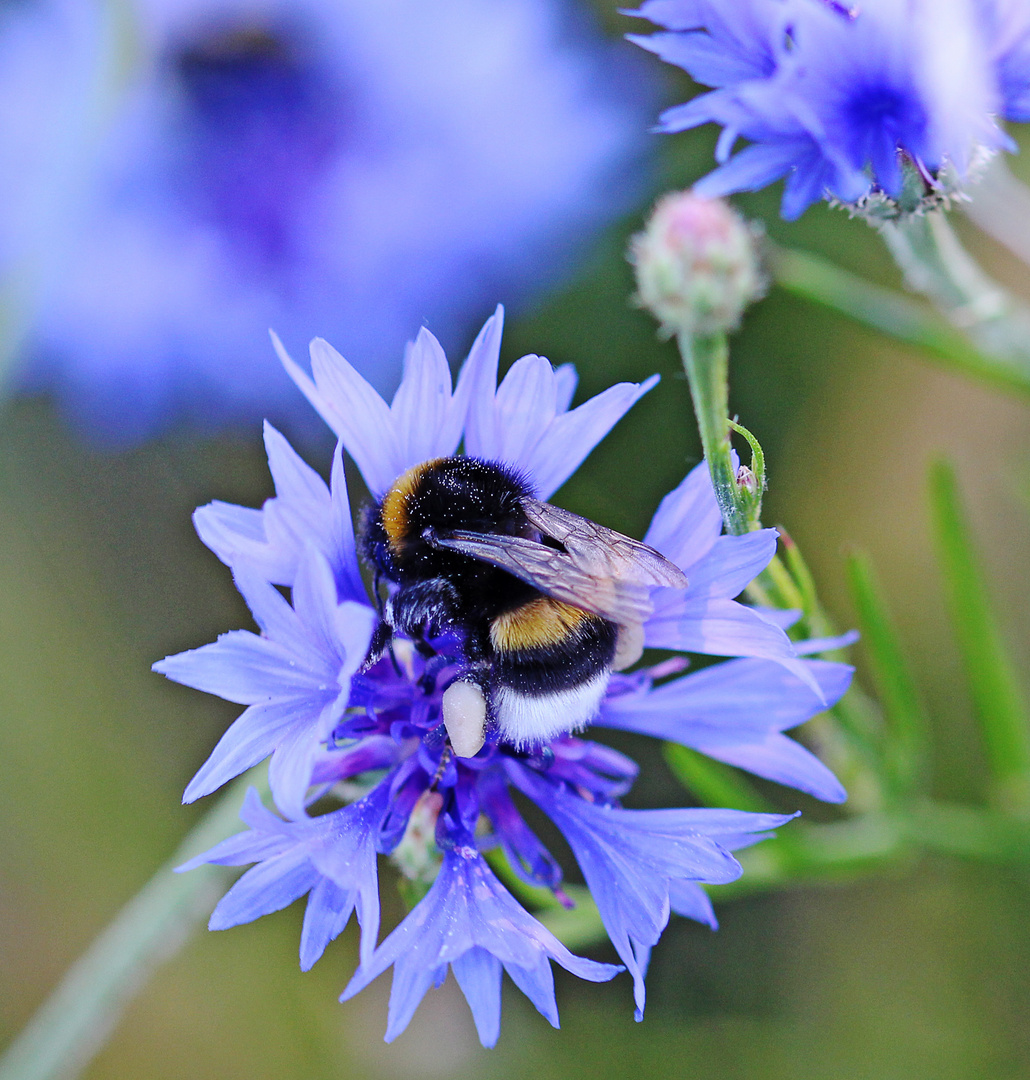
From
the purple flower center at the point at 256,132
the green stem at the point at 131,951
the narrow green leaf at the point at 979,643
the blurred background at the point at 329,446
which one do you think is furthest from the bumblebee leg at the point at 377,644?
the purple flower center at the point at 256,132

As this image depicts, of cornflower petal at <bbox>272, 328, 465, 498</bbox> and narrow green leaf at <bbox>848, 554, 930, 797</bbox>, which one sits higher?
cornflower petal at <bbox>272, 328, 465, 498</bbox>

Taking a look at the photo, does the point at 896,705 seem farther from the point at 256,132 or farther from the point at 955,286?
the point at 256,132

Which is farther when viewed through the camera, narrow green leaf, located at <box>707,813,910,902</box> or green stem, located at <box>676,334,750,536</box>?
narrow green leaf, located at <box>707,813,910,902</box>

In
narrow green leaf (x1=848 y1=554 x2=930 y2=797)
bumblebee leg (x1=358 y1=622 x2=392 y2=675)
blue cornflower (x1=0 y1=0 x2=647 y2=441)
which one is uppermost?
blue cornflower (x1=0 y1=0 x2=647 y2=441)

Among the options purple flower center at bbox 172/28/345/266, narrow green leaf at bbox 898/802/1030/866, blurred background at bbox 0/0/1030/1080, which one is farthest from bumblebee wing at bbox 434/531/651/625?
purple flower center at bbox 172/28/345/266

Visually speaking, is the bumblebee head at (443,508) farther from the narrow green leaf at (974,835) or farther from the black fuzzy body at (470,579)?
the narrow green leaf at (974,835)

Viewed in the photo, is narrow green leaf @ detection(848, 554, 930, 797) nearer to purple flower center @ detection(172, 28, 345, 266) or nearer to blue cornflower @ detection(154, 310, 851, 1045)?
blue cornflower @ detection(154, 310, 851, 1045)
